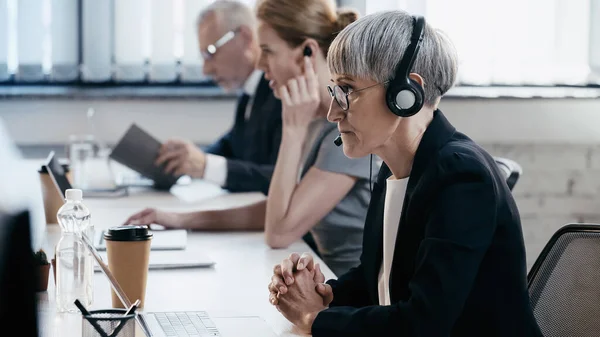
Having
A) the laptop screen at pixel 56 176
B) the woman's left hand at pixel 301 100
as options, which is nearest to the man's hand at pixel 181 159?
the laptop screen at pixel 56 176

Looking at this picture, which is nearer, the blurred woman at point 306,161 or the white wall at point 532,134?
the blurred woman at point 306,161

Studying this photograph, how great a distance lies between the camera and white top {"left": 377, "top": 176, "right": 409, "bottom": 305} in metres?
1.40

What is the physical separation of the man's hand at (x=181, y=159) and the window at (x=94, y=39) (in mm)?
1111

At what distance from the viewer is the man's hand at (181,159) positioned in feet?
9.64

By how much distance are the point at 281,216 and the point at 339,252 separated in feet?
0.70

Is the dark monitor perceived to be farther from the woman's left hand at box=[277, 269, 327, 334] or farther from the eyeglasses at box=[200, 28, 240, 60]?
the eyeglasses at box=[200, 28, 240, 60]

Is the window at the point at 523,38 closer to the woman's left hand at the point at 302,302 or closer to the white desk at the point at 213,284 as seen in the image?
the white desk at the point at 213,284

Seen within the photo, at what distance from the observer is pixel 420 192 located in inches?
49.8

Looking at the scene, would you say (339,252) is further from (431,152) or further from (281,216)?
(431,152)

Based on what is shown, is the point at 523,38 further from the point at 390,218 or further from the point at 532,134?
the point at 390,218

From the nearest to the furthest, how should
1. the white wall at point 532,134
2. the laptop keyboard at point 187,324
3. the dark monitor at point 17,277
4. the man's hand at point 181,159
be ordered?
the dark monitor at point 17,277
the laptop keyboard at point 187,324
the man's hand at point 181,159
the white wall at point 532,134

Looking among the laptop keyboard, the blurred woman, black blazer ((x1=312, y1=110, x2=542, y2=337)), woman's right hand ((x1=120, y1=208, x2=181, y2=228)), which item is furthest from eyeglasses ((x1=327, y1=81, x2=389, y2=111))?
woman's right hand ((x1=120, y1=208, x2=181, y2=228))

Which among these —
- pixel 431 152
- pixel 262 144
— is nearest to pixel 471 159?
pixel 431 152

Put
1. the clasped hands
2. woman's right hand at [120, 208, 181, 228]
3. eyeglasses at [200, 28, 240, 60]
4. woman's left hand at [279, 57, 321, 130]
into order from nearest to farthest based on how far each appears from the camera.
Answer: the clasped hands → woman's left hand at [279, 57, 321, 130] → woman's right hand at [120, 208, 181, 228] → eyeglasses at [200, 28, 240, 60]
